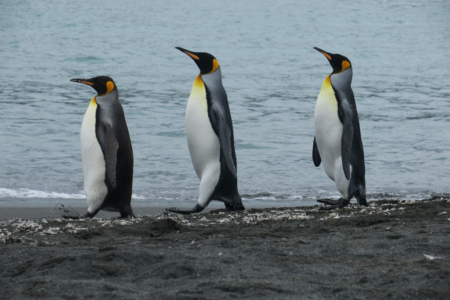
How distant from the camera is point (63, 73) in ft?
52.2

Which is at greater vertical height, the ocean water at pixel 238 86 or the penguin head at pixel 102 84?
the penguin head at pixel 102 84

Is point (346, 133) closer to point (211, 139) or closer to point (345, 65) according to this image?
point (345, 65)

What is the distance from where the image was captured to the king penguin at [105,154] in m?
4.16

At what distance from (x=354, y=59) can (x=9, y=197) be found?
17.0 m

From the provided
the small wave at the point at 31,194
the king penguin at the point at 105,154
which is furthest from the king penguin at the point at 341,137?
the small wave at the point at 31,194

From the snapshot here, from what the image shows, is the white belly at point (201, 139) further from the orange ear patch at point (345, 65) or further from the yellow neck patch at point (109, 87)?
the orange ear patch at point (345, 65)

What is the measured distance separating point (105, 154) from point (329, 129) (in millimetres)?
1855

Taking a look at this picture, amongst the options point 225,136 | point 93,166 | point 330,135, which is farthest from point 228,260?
point 330,135

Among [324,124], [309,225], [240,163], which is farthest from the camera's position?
[240,163]

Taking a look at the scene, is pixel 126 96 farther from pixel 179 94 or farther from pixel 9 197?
pixel 9 197

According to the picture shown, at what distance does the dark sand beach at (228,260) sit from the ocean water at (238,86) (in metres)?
1.98

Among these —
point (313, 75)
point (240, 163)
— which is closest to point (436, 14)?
point (313, 75)

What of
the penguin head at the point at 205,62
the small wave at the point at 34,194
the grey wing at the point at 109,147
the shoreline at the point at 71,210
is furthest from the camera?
the small wave at the point at 34,194

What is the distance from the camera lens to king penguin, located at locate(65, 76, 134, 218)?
4.16m
